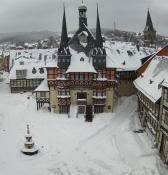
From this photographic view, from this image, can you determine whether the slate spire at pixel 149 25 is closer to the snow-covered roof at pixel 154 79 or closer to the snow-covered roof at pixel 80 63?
the snow-covered roof at pixel 154 79

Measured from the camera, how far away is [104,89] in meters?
71.7

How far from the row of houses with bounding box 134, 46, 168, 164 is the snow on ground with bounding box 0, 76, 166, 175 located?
146cm

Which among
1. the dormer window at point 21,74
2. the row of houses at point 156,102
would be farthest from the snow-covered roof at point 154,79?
the dormer window at point 21,74

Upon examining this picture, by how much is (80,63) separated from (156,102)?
23676mm

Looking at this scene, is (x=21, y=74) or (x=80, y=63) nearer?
(x=80, y=63)

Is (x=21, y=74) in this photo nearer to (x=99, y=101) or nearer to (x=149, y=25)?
(x=99, y=101)

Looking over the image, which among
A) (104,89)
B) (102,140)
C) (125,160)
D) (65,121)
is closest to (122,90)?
(104,89)

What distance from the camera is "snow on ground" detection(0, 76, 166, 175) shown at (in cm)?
4550

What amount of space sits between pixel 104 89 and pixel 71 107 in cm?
710

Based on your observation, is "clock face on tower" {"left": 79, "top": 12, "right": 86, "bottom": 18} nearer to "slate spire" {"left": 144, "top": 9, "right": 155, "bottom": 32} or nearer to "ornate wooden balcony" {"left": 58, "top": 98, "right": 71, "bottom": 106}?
"ornate wooden balcony" {"left": 58, "top": 98, "right": 71, "bottom": 106}

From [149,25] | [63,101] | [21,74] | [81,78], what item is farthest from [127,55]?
[149,25]

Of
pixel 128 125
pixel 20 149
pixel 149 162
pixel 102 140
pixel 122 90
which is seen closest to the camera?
pixel 149 162

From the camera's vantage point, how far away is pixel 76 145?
177 ft

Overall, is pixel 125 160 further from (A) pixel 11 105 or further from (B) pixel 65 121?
(A) pixel 11 105
